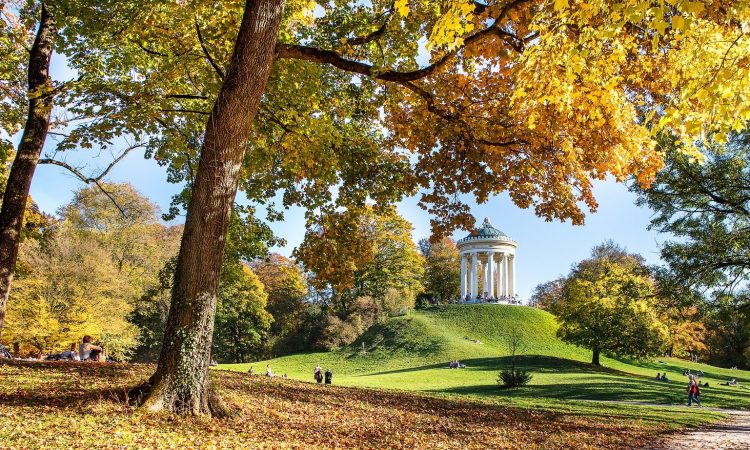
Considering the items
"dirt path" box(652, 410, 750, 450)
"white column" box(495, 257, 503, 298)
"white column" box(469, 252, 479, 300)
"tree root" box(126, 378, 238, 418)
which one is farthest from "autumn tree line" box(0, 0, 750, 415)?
"white column" box(495, 257, 503, 298)

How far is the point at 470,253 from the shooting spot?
2309 inches

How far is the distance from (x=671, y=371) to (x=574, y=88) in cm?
3911

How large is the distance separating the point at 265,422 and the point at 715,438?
9643 millimetres

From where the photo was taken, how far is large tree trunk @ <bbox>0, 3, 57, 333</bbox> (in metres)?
9.88

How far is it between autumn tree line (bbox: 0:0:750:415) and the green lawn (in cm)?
851

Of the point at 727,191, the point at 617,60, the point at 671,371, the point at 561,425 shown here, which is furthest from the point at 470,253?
the point at 617,60

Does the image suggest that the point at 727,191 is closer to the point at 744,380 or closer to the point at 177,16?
the point at 177,16

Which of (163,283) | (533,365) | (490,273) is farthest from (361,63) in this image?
(490,273)

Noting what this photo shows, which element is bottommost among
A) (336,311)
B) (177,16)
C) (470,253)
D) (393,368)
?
(393,368)

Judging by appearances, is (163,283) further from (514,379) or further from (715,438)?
(715,438)

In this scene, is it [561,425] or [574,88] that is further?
[561,425]

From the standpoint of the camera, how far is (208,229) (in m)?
6.45

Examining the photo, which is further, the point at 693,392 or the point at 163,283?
the point at 163,283

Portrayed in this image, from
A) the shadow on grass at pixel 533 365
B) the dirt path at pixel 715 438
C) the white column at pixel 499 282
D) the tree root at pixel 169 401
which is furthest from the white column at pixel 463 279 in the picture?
the tree root at pixel 169 401
